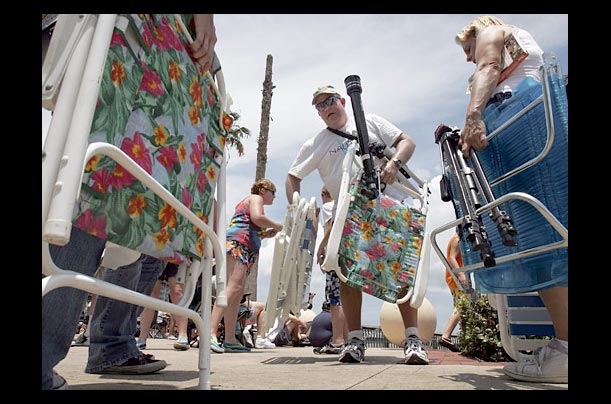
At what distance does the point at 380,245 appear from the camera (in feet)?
11.4

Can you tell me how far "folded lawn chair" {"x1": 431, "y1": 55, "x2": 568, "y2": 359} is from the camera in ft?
6.46

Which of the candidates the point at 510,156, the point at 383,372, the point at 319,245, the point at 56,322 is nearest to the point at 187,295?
the point at 56,322

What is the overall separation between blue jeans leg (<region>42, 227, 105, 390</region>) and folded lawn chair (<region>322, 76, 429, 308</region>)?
1.87 m

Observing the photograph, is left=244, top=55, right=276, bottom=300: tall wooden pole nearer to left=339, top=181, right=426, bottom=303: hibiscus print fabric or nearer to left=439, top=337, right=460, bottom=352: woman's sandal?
left=439, top=337, right=460, bottom=352: woman's sandal

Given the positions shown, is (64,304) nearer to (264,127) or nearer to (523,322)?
(523,322)

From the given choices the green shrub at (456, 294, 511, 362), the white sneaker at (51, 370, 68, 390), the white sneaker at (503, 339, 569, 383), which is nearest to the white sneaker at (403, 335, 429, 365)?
the white sneaker at (503, 339, 569, 383)

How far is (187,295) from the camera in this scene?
163cm

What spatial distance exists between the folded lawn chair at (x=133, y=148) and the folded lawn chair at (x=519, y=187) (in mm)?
1094

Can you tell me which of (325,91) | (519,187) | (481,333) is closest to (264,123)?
(325,91)

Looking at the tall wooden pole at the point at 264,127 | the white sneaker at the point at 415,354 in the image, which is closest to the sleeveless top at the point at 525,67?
the white sneaker at the point at 415,354

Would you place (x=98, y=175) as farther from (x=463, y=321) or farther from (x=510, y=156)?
(x=463, y=321)

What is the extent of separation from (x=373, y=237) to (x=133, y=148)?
2350 mm

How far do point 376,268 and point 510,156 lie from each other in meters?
1.34

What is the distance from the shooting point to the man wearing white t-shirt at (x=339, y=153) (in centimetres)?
363
